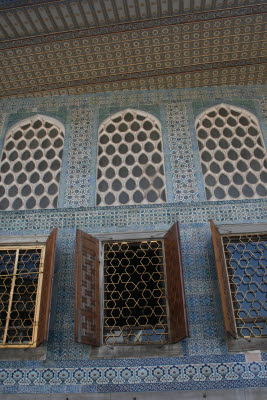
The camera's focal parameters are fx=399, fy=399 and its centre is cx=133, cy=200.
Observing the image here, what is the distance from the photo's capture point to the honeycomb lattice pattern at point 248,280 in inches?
158

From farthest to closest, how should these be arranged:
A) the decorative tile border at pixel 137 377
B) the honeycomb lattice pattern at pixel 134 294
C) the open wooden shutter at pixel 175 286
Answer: the honeycomb lattice pattern at pixel 134 294 < the decorative tile border at pixel 137 377 < the open wooden shutter at pixel 175 286

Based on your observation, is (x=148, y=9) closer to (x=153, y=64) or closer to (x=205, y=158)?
(x=153, y=64)

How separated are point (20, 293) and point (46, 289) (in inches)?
21.5

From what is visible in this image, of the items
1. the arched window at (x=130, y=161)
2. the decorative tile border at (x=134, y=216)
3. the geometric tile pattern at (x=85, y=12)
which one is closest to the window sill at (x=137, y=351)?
the decorative tile border at (x=134, y=216)

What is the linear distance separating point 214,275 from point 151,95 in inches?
103

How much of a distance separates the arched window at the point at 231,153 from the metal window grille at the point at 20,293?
7.08ft

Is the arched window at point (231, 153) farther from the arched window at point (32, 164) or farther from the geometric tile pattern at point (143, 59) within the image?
the arched window at point (32, 164)

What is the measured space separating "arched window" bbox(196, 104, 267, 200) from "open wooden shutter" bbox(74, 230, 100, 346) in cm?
155

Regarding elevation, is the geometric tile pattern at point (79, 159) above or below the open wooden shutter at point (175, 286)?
above

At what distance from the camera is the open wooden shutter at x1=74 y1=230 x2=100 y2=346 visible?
364 centimetres

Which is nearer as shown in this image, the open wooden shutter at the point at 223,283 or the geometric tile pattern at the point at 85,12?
the open wooden shutter at the point at 223,283

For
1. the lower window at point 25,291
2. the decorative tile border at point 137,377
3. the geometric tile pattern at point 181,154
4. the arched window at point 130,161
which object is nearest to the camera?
the decorative tile border at point 137,377

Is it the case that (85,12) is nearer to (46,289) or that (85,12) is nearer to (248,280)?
(46,289)

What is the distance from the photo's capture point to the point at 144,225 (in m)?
4.49
